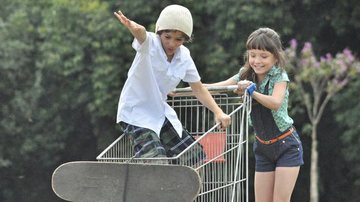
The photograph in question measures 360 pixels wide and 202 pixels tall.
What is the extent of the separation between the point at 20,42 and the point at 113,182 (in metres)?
13.2

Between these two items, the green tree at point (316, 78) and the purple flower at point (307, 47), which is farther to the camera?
the green tree at point (316, 78)

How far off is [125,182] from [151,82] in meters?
0.63

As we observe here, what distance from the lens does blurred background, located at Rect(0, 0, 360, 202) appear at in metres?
16.1

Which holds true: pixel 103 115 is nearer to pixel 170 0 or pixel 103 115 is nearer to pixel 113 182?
pixel 170 0

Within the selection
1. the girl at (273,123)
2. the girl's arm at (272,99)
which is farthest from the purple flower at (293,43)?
the girl's arm at (272,99)

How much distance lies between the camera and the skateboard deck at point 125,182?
16.4ft

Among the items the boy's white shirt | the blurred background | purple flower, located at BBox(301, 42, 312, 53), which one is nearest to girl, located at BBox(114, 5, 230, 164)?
the boy's white shirt

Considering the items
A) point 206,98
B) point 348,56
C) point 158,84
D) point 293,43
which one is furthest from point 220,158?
point 348,56

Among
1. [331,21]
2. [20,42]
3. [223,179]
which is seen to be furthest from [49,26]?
[223,179]

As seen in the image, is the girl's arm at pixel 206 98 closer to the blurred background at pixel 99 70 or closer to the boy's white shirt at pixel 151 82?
the boy's white shirt at pixel 151 82

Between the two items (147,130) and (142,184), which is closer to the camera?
(142,184)

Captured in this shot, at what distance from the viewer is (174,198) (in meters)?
5.02

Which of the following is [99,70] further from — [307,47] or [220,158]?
[220,158]

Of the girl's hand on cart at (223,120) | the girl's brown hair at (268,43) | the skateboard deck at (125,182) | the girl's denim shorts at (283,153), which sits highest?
the girl's brown hair at (268,43)
